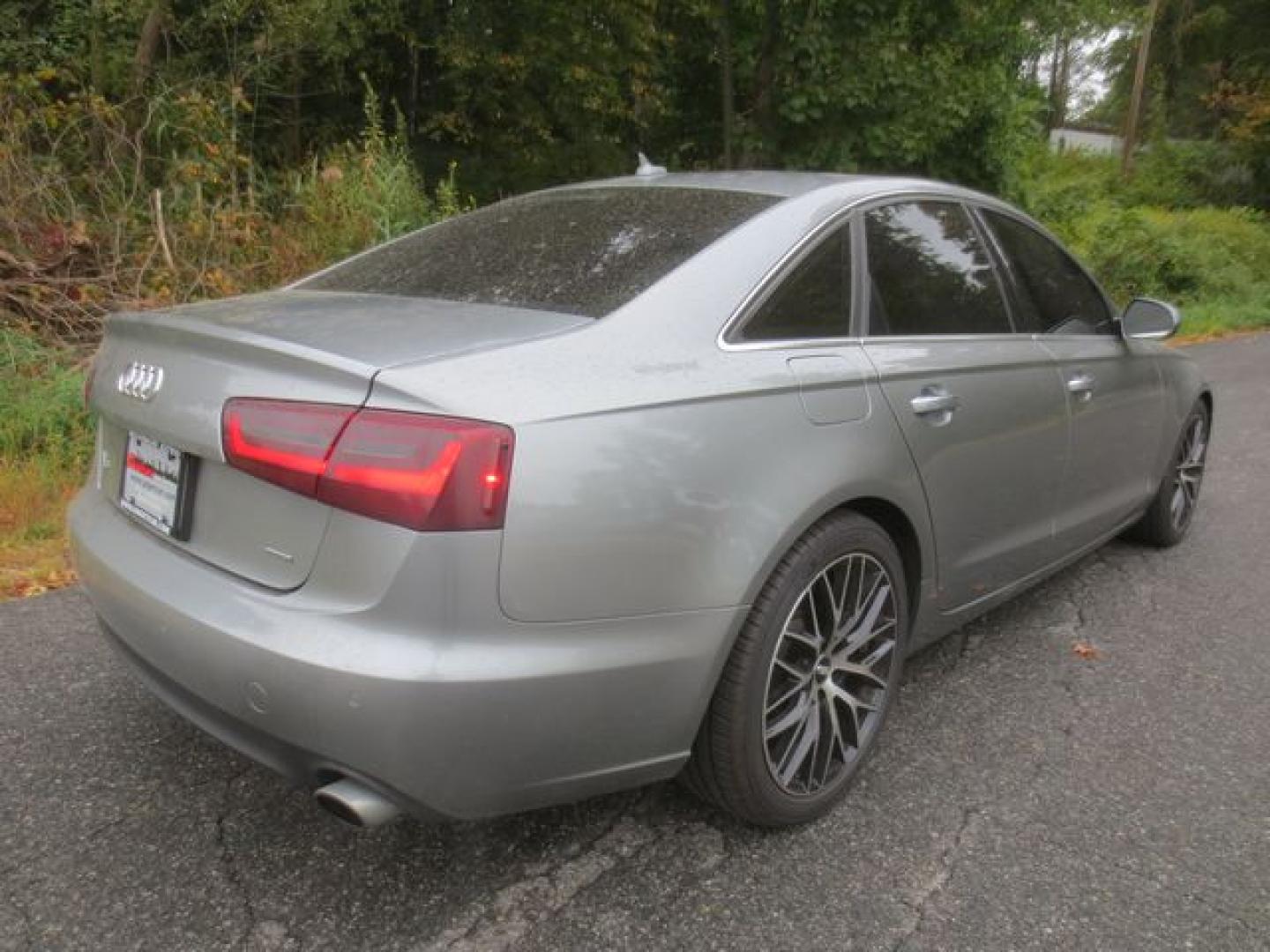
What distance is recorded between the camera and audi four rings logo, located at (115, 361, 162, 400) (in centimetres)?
218

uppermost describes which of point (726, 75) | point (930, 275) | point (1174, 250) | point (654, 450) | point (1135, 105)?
point (1135, 105)

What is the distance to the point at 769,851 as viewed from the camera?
93.0 inches

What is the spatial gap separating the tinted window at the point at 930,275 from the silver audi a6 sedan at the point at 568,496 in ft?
0.05

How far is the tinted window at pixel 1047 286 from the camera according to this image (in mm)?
3410

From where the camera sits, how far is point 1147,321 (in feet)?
12.8

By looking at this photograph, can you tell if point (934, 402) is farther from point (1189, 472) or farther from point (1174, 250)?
point (1174, 250)

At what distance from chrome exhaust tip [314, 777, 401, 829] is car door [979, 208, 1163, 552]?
2438 millimetres

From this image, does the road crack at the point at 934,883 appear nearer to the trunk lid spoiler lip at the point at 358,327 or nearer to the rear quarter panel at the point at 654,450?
the rear quarter panel at the point at 654,450

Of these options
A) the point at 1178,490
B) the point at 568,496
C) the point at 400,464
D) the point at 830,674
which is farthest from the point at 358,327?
the point at 1178,490

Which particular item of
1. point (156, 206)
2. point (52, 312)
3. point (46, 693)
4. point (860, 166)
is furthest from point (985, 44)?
point (46, 693)

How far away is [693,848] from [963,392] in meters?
1.40

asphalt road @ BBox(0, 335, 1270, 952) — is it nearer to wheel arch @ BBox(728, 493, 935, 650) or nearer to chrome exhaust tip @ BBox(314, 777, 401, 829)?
chrome exhaust tip @ BBox(314, 777, 401, 829)

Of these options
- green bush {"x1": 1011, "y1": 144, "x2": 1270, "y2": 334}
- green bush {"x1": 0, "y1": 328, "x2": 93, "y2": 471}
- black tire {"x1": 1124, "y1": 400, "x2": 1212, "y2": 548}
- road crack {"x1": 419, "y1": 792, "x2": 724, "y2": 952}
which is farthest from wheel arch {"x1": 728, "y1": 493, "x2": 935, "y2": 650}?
green bush {"x1": 1011, "y1": 144, "x2": 1270, "y2": 334}

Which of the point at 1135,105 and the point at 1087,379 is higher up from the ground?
the point at 1135,105
